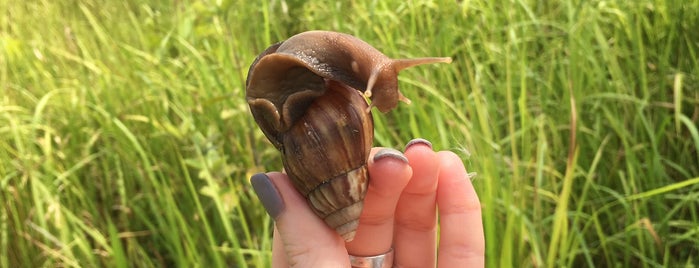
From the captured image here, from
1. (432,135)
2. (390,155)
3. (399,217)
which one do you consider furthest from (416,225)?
(432,135)

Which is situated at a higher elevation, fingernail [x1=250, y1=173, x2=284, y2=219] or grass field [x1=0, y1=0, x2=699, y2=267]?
fingernail [x1=250, y1=173, x2=284, y2=219]

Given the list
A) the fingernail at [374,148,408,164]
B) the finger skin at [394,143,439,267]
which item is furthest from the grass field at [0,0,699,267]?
the fingernail at [374,148,408,164]

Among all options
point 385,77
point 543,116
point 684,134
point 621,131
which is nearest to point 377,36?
point 543,116

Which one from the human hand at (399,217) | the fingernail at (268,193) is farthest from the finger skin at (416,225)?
the fingernail at (268,193)

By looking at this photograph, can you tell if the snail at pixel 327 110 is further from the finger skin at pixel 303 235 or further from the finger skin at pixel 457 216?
the finger skin at pixel 457 216

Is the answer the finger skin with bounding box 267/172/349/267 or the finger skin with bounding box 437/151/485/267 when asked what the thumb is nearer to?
the finger skin with bounding box 267/172/349/267

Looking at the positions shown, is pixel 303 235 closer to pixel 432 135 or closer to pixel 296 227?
pixel 296 227

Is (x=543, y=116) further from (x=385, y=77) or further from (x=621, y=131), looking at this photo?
(x=385, y=77)

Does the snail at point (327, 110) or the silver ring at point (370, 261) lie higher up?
the snail at point (327, 110)
